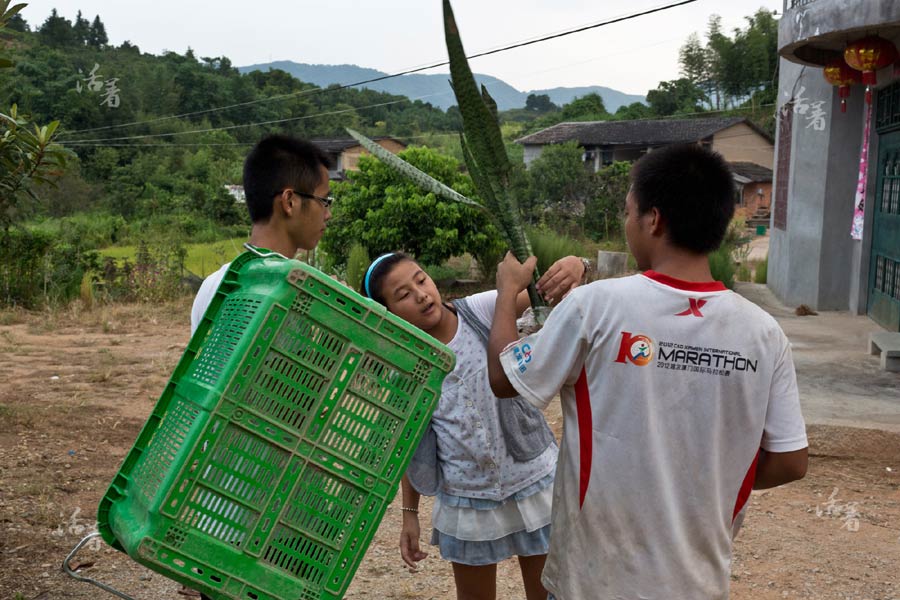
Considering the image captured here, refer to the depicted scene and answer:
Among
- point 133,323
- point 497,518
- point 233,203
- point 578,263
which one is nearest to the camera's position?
point 578,263

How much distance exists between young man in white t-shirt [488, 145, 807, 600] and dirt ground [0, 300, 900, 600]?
70.5 inches

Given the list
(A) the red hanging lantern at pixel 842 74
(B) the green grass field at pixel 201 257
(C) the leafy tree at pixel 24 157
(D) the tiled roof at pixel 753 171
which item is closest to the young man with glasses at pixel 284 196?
(C) the leafy tree at pixel 24 157

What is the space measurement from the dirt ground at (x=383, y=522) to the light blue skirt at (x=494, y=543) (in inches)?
51.4

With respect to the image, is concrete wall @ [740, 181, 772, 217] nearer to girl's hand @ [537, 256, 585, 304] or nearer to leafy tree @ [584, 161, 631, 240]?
leafy tree @ [584, 161, 631, 240]

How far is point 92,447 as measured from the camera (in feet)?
17.0

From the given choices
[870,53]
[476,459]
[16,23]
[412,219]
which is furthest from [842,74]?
[16,23]

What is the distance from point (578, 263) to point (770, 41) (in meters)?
48.8

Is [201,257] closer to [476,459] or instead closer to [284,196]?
[284,196]

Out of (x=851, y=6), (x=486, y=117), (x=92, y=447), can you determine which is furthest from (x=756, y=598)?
(x=851, y=6)

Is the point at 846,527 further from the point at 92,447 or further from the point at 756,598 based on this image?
the point at 92,447

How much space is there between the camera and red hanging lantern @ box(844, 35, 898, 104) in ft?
24.0

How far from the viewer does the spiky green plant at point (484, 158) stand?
1.78 metres

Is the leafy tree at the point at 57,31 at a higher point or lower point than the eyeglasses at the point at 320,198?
higher

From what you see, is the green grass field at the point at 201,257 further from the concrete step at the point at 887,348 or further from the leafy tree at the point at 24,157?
the leafy tree at the point at 24,157
